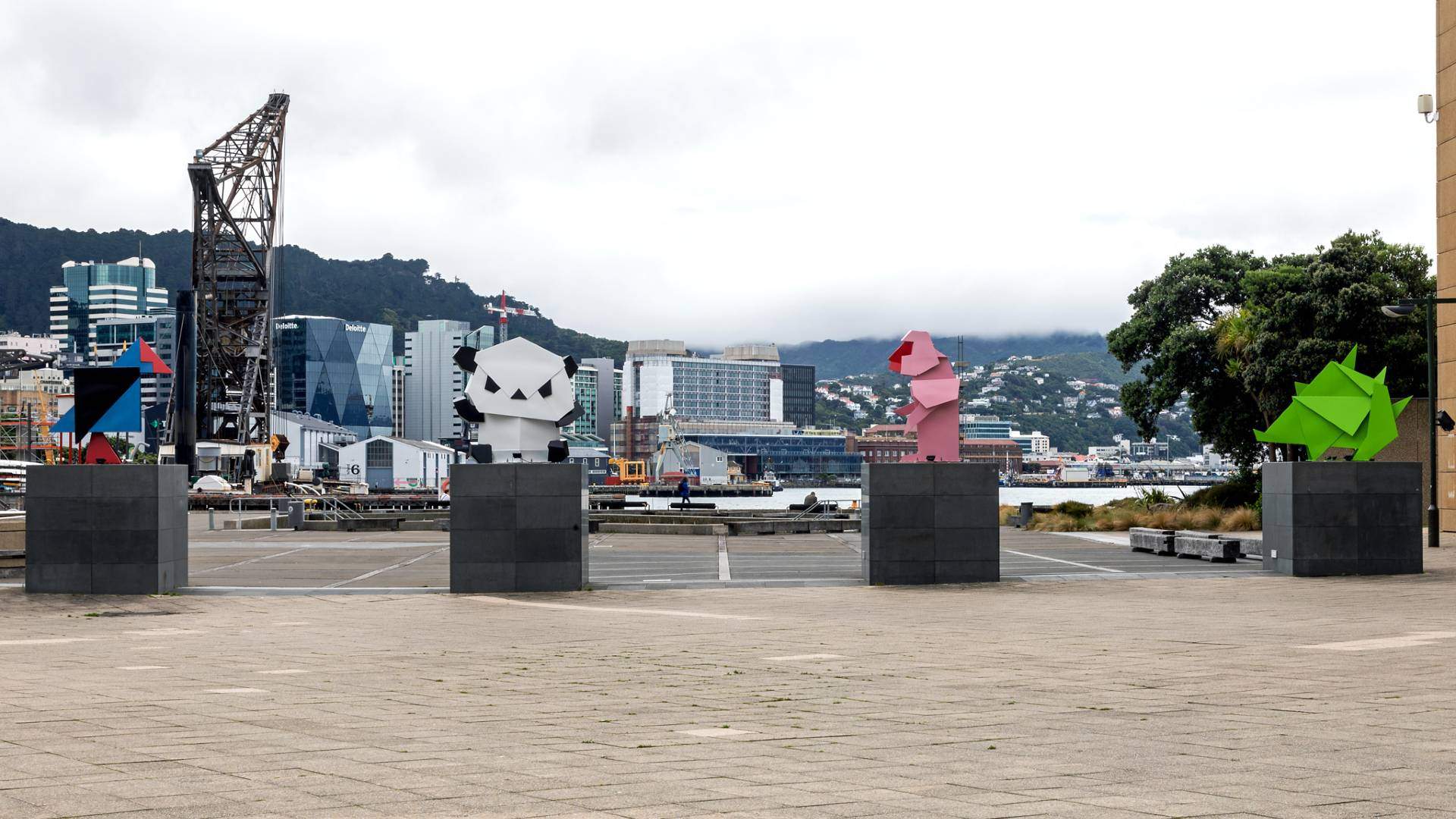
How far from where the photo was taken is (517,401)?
2230cm

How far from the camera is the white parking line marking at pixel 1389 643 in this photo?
13.0m

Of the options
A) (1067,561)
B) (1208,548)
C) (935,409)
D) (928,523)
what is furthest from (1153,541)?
(928,523)

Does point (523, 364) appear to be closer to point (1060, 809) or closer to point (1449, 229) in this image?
point (1060, 809)

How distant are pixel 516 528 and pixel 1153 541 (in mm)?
15466

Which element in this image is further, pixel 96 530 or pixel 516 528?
pixel 516 528

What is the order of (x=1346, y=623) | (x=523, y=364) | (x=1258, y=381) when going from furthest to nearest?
(x=1258, y=381), (x=523, y=364), (x=1346, y=623)

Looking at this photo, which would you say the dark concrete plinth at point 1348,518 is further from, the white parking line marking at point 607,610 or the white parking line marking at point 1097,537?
the white parking line marking at point 1097,537

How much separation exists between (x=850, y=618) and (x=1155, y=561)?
13299 mm

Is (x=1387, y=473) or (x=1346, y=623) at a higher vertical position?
(x=1387, y=473)

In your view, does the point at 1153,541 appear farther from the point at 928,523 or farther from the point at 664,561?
the point at 928,523

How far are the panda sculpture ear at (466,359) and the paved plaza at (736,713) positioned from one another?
225 inches

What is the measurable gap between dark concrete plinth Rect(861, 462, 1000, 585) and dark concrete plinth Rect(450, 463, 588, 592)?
438cm

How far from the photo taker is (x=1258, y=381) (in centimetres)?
4941

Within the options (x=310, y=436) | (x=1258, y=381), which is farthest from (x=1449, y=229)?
(x=310, y=436)
